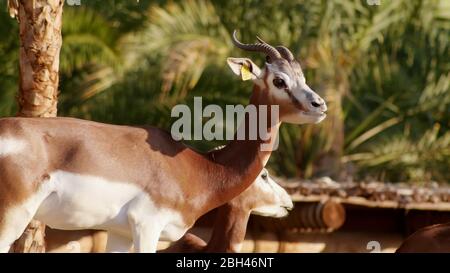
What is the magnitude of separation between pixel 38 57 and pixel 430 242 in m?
3.43

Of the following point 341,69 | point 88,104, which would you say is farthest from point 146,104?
point 341,69

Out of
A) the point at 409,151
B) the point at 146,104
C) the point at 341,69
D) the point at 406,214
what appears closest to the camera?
the point at 406,214

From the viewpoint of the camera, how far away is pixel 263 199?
9.50 metres

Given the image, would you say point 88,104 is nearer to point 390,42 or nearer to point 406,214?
point 390,42

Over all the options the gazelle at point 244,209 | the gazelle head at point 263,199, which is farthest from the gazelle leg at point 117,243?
the gazelle head at point 263,199

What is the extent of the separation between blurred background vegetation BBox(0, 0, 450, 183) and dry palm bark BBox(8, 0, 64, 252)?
27.4 ft

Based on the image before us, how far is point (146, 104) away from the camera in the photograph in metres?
18.3

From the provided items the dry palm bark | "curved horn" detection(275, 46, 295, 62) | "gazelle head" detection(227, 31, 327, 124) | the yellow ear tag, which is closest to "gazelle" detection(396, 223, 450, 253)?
"gazelle head" detection(227, 31, 327, 124)

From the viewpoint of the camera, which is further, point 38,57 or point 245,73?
point 38,57

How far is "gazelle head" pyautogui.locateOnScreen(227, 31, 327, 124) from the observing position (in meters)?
8.05

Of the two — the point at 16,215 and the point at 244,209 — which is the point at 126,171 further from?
the point at 244,209

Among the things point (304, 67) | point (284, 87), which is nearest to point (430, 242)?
point (284, 87)

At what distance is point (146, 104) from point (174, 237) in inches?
411

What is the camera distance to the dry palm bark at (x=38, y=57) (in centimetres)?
945
